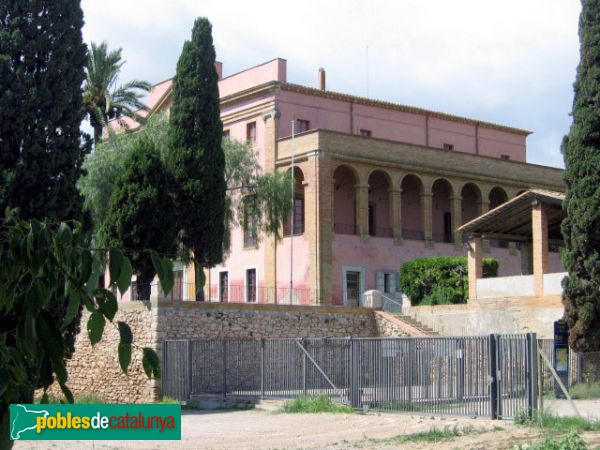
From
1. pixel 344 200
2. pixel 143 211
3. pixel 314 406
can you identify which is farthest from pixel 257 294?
pixel 314 406

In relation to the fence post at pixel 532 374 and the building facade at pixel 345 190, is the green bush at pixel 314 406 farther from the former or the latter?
the building facade at pixel 345 190

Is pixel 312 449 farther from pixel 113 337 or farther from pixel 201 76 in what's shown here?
pixel 201 76

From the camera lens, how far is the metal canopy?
30.2 meters

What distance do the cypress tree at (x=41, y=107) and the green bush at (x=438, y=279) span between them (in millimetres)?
20896

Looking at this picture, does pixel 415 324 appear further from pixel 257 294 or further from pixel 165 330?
pixel 165 330

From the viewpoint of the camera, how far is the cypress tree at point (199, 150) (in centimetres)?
3131

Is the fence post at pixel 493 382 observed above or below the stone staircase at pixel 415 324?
below

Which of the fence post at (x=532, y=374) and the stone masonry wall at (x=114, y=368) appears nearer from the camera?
the fence post at (x=532, y=374)

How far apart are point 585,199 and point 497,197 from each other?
72.5ft

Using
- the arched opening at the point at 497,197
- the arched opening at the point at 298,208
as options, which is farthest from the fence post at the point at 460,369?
the arched opening at the point at 497,197

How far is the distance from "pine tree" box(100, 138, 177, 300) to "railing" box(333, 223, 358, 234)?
1311 cm

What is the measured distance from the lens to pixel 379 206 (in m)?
45.3

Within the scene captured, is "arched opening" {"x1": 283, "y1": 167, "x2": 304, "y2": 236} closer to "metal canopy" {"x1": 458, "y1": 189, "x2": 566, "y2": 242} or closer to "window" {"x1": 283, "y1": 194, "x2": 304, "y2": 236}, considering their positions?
"window" {"x1": 283, "y1": 194, "x2": 304, "y2": 236}

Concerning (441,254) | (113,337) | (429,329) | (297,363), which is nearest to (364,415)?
(297,363)
